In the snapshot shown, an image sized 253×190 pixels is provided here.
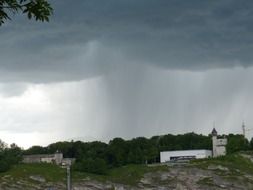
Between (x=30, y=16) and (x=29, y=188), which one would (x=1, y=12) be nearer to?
(x=30, y=16)

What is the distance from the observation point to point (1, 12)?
9.68 metres

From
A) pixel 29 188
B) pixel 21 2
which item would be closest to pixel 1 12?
pixel 21 2

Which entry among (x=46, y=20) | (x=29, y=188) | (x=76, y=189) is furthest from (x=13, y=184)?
(x=46, y=20)

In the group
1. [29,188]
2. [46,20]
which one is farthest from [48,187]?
[46,20]

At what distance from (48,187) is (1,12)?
19413cm

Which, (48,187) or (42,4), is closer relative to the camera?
(42,4)

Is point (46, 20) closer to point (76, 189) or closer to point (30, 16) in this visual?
point (30, 16)

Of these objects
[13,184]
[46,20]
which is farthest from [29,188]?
[46,20]

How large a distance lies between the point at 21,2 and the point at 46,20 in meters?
0.53

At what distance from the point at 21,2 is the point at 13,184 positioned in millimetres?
194696

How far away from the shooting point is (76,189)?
19862 cm

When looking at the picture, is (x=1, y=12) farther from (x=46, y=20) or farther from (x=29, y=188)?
(x=29, y=188)

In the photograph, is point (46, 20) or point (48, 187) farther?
point (48, 187)

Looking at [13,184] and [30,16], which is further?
[13,184]
